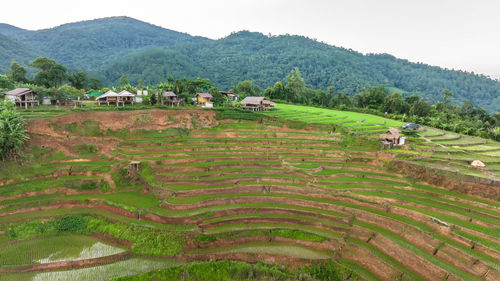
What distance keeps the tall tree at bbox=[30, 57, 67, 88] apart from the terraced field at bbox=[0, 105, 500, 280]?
2713 cm

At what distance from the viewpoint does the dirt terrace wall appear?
1995 centimetres

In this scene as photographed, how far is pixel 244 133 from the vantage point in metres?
34.4

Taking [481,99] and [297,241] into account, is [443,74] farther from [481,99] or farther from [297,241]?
[297,241]

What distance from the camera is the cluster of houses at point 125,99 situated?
104ft

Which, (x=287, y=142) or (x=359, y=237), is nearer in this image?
(x=359, y=237)

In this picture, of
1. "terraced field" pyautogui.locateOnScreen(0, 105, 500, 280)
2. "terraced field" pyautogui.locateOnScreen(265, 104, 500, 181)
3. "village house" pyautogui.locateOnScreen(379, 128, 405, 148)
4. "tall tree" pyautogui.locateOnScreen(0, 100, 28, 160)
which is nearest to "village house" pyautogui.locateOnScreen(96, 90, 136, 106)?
"terraced field" pyautogui.locateOnScreen(0, 105, 500, 280)

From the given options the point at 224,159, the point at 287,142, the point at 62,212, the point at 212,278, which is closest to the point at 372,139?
the point at 287,142

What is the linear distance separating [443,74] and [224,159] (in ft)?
673

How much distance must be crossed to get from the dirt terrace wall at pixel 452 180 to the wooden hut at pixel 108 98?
3992 cm

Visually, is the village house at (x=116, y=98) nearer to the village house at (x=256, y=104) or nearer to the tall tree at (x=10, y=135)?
the tall tree at (x=10, y=135)

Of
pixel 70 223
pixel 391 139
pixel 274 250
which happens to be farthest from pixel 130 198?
pixel 391 139

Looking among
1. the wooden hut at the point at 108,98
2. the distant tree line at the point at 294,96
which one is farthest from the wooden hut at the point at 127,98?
the distant tree line at the point at 294,96

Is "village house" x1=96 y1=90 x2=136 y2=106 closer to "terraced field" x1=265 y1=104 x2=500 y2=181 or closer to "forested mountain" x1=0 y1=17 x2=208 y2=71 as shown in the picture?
"terraced field" x1=265 y1=104 x2=500 y2=181

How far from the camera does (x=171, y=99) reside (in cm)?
4381
